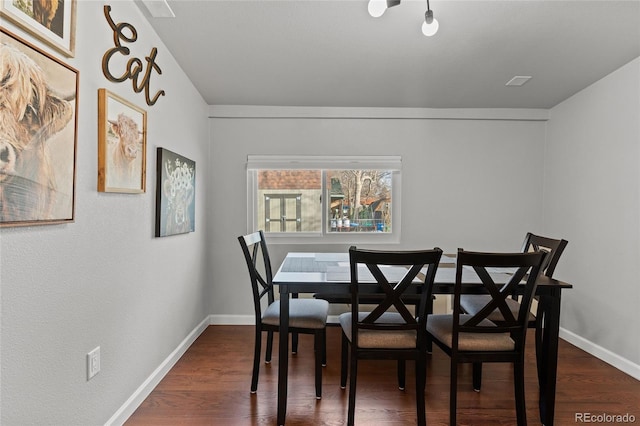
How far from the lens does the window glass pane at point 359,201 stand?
149 inches

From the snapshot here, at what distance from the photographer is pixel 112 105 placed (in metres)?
1.75

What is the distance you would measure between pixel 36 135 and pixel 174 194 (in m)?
1.36

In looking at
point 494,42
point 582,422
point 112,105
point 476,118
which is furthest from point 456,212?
point 112,105

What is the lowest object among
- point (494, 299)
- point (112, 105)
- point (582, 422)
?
point (582, 422)

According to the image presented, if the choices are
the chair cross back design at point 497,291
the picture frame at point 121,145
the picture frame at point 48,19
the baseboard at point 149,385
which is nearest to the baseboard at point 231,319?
the baseboard at point 149,385

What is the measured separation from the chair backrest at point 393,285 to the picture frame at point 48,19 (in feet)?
4.88

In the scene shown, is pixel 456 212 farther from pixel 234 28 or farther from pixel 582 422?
pixel 234 28

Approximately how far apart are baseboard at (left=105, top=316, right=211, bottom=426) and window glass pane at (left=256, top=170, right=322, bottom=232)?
1313 millimetres

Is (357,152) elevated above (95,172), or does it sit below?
above

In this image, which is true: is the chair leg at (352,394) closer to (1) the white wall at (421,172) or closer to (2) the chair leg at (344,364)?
(2) the chair leg at (344,364)

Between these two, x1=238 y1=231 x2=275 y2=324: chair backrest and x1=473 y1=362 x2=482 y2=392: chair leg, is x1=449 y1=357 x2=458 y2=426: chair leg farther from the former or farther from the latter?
x1=238 y1=231 x2=275 y2=324: chair backrest

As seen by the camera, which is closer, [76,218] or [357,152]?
[76,218]

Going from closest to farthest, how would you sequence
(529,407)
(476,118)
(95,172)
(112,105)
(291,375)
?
(95,172) → (112,105) → (529,407) → (291,375) → (476,118)

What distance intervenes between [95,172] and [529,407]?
2.77 metres
